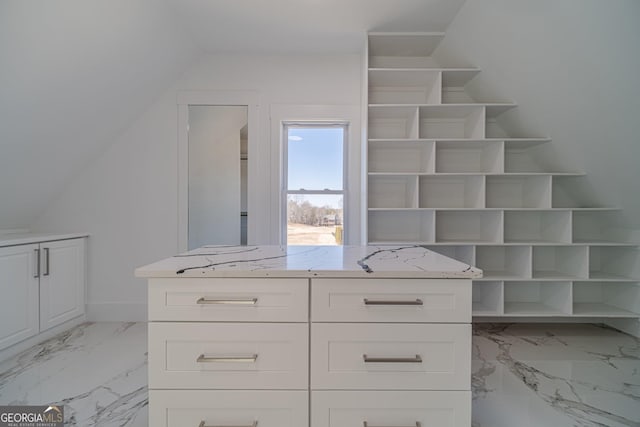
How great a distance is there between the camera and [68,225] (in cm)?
280

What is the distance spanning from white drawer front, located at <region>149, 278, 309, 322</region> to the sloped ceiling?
174 cm

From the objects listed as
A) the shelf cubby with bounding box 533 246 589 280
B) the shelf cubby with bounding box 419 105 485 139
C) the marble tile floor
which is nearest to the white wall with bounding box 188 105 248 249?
the marble tile floor

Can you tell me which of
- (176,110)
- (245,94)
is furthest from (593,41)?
(176,110)

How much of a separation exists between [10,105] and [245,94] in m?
1.64

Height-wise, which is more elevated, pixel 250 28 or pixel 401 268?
pixel 250 28

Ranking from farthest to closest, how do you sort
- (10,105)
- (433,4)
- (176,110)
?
1. (176,110)
2. (433,4)
3. (10,105)

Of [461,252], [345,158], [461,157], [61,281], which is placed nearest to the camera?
[61,281]

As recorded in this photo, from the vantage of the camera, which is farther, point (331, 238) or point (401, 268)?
point (331, 238)

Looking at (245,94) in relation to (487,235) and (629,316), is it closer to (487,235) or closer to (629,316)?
(487,235)

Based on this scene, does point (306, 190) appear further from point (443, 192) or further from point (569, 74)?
point (569, 74)

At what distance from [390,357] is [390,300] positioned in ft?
0.67

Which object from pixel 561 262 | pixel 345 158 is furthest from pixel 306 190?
pixel 561 262

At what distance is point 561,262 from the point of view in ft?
8.84

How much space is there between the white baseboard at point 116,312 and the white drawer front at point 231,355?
2.09 metres
